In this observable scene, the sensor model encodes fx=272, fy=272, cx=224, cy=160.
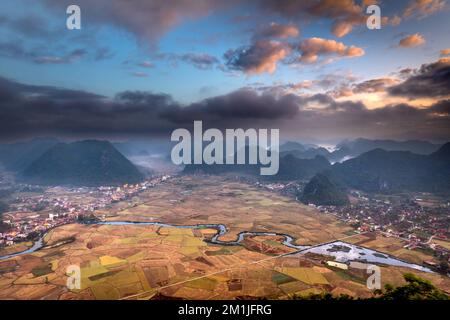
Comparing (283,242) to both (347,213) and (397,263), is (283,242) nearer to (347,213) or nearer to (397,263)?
(397,263)

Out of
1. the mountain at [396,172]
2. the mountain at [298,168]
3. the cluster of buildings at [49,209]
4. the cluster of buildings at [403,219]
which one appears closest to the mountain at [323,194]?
the cluster of buildings at [403,219]

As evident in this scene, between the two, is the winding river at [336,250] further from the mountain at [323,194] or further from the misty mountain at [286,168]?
the misty mountain at [286,168]

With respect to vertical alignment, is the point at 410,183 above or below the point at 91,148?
below

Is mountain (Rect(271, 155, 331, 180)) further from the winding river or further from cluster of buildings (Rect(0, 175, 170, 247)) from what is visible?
the winding river

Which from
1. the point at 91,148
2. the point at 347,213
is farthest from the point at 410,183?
the point at 91,148
